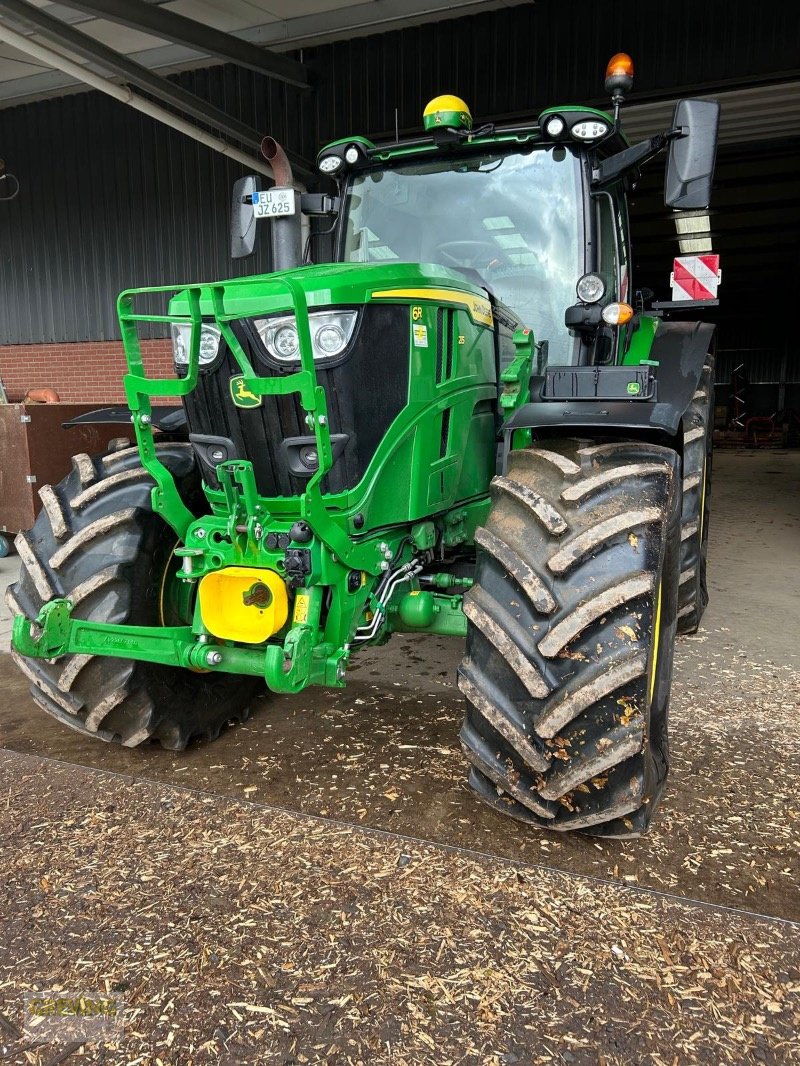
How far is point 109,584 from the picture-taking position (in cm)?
290

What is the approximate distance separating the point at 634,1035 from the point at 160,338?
10363mm

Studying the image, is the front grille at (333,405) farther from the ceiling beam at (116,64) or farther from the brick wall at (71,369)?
the brick wall at (71,369)

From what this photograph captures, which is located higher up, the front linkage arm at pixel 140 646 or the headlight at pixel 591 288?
the headlight at pixel 591 288

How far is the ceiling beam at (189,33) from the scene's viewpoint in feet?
21.8

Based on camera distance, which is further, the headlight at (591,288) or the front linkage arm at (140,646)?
the headlight at (591,288)

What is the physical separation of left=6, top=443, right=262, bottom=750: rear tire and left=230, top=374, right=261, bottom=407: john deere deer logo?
592 mm

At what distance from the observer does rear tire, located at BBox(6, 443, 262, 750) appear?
2938 mm

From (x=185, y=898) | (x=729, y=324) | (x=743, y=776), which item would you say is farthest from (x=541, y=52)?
(x=729, y=324)

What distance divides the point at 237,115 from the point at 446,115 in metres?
7.64

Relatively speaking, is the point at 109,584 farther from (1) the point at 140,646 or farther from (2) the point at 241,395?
(2) the point at 241,395

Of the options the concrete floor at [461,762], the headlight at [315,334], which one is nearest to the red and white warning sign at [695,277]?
the concrete floor at [461,762]

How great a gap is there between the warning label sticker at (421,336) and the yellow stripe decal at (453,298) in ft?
0.32

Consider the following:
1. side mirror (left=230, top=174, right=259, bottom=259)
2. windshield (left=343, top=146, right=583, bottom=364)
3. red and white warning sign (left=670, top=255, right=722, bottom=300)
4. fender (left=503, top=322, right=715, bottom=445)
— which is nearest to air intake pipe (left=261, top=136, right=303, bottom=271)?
side mirror (left=230, top=174, right=259, bottom=259)

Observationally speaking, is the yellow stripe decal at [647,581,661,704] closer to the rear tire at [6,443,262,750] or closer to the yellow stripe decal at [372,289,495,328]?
the yellow stripe decal at [372,289,495,328]
